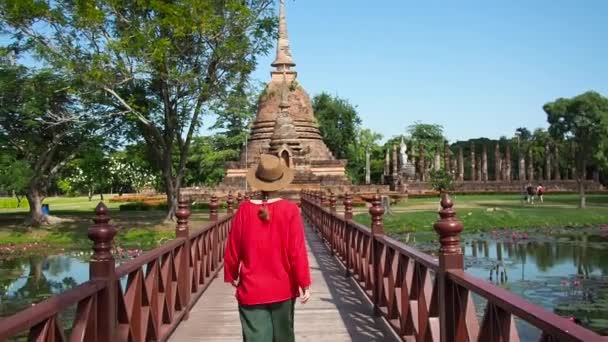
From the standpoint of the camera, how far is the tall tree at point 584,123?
1436 inches

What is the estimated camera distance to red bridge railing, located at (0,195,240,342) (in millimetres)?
3260

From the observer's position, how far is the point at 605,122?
35938 mm

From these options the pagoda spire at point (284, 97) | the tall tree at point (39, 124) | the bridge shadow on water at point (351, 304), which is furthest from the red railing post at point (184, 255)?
the pagoda spire at point (284, 97)

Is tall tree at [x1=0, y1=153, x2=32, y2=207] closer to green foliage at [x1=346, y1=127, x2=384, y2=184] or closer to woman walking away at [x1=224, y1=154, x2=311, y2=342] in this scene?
woman walking away at [x1=224, y1=154, x2=311, y2=342]

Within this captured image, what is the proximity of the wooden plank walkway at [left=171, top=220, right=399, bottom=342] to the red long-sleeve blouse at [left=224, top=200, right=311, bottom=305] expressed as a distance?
7.01ft

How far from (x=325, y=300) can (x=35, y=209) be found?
20.3 metres

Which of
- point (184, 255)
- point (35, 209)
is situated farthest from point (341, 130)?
point (184, 255)

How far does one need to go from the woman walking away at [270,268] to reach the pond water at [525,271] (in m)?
4.52

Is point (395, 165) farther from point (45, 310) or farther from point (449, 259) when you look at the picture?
→ point (45, 310)

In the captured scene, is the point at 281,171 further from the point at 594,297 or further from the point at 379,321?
the point at 594,297

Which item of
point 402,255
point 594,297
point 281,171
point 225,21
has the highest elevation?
point 225,21

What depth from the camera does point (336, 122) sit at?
2896 inches

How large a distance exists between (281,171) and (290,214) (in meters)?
0.33

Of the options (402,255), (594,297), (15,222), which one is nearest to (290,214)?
(402,255)
